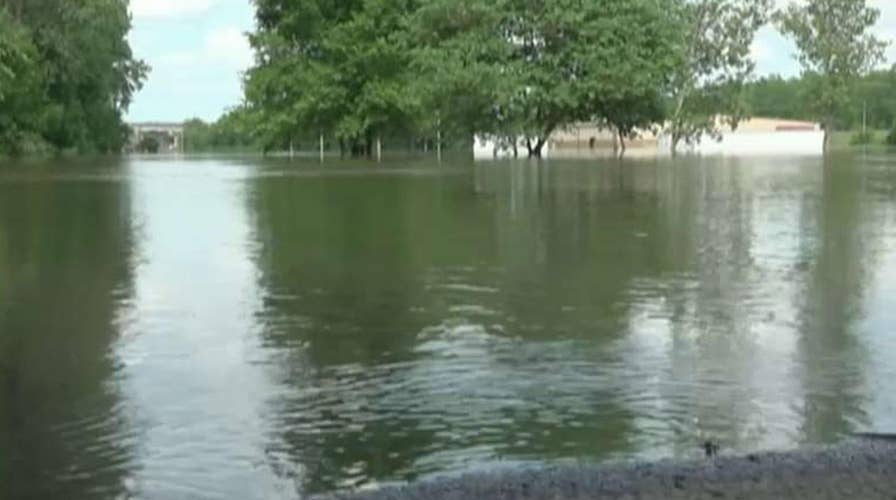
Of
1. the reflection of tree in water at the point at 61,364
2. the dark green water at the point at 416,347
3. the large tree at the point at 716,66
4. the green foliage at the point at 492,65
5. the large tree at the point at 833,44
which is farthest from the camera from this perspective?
the large tree at the point at 833,44

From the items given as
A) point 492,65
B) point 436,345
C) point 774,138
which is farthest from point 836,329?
point 774,138

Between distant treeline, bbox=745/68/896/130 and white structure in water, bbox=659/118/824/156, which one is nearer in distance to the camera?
distant treeline, bbox=745/68/896/130

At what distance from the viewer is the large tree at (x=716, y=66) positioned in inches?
2719

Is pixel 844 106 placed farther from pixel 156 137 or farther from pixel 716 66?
pixel 156 137

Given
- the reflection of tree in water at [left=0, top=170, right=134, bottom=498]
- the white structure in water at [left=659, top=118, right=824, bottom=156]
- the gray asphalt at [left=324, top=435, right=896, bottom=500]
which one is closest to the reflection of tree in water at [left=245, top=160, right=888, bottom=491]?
the gray asphalt at [left=324, top=435, right=896, bottom=500]

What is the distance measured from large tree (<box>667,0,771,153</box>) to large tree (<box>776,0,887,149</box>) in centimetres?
879

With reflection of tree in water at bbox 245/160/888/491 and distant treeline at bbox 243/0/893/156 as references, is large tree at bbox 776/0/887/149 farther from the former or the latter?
reflection of tree in water at bbox 245/160/888/491

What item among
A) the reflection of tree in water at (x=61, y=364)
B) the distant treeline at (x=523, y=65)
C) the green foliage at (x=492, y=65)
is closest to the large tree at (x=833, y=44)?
the distant treeline at (x=523, y=65)

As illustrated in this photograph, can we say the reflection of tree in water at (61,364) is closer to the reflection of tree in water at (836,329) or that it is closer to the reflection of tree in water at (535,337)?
the reflection of tree in water at (535,337)

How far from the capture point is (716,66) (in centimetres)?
7075

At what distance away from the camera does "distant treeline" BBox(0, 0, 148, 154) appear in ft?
186

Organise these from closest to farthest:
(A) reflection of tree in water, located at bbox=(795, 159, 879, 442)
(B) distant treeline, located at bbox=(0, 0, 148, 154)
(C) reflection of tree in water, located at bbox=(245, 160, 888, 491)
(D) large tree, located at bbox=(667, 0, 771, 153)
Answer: (C) reflection of tree in water, located at bbox=(245, 160, 888, 491), (A) reflection of tree in water, located at bbox=(795, 159, 879, 442), (B) distant treeline, located at bbox=(0, 0, 148, 154), (D) large tree, located at bbox=(667, 0, 771, 153)

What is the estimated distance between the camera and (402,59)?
195 feet

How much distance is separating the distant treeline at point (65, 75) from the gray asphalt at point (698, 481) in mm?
40129
